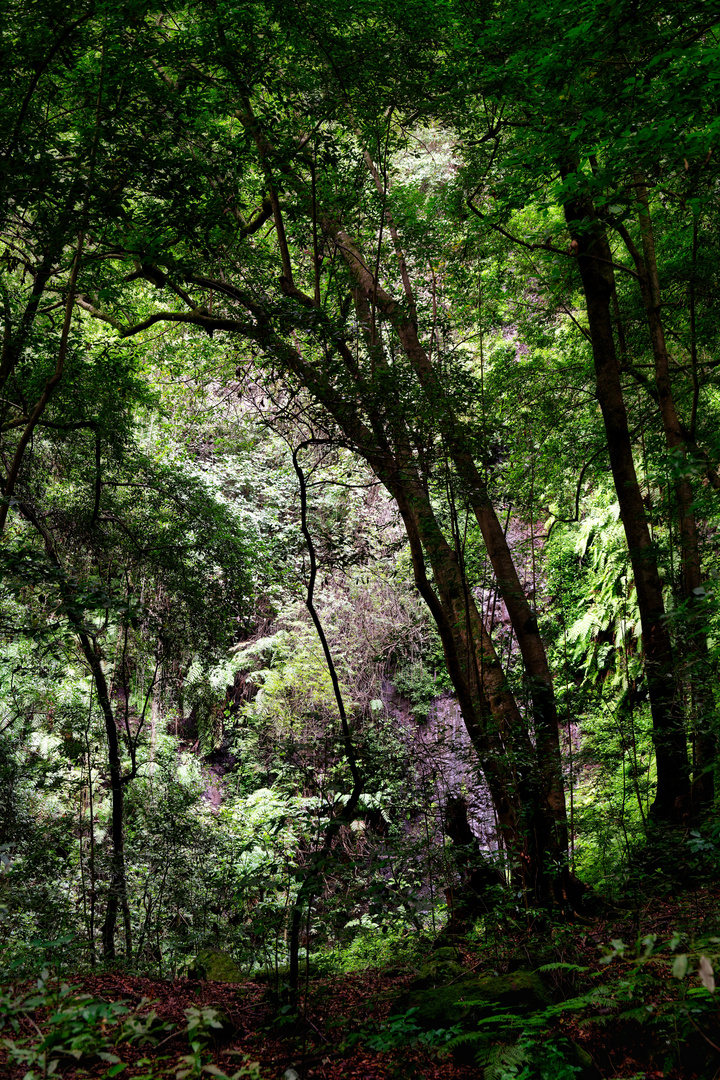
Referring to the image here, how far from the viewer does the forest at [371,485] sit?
3779 mm

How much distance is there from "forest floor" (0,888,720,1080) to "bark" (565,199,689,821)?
61.1 inches

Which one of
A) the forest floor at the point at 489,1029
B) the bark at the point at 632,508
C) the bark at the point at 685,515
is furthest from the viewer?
the bark at the point at 632,508

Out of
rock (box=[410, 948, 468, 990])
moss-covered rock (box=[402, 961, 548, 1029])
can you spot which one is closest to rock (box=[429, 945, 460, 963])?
rock (box=[410, 948, 468, 990])

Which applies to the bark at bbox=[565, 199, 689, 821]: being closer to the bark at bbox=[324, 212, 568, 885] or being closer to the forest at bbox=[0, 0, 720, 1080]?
the forest at bbox=[0, 0, 720, 1080]

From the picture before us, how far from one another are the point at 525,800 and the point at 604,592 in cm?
607

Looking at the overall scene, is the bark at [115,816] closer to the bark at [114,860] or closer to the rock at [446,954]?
the bark at [114,860]

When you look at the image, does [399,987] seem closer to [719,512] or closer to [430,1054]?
[430,1054]

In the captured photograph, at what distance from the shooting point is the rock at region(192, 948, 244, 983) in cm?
492

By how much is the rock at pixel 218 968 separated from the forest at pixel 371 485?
0.12 feet

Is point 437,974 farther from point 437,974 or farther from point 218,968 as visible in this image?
point 218,968

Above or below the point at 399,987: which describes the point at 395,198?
above

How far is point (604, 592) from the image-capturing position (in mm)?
11203


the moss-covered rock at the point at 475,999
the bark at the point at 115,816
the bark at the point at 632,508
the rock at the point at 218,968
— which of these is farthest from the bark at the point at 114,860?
the bark at the point at 632,508

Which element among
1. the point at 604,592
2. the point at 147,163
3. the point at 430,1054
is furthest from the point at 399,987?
the point at 604,592
